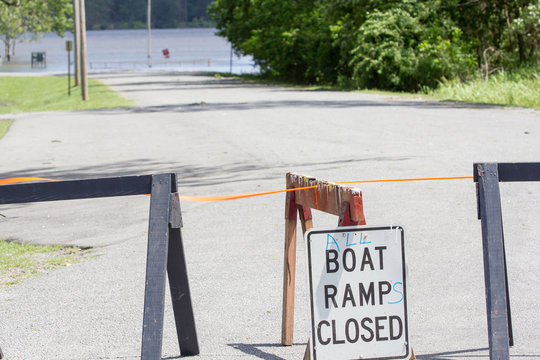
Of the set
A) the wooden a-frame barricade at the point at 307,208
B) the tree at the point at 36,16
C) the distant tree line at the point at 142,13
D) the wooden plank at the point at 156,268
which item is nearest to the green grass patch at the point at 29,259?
the wooden a-frame barricade at the point at 307,208

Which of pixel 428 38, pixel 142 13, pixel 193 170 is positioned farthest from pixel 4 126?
pixel 142 13

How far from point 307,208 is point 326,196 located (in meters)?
0.43

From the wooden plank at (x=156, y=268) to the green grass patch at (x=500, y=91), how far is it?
758 inches

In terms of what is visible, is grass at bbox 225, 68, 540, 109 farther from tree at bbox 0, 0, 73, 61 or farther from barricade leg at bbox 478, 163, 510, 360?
tree at bbox 0, 0, 73, 61

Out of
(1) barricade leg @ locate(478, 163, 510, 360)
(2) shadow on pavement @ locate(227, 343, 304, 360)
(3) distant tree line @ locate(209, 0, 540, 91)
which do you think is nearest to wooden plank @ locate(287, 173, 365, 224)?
(1) barricade leg @ locate(478, 163, 510, 360)

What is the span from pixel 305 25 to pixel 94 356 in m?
41.0

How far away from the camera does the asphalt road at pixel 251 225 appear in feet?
17.0

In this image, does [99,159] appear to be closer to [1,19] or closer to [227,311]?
[227,311]

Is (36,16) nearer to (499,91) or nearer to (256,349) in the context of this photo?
(499,91)

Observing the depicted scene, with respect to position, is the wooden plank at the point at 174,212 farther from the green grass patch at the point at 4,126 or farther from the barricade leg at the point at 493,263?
the green grass patch at the point at 4,126

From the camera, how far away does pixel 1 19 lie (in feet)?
272

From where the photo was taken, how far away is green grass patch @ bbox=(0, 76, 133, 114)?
2906 centimetres

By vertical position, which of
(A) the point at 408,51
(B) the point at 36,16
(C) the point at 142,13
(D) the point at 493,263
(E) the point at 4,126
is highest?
(C) the point at 142,13

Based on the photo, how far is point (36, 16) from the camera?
74.8 metres
